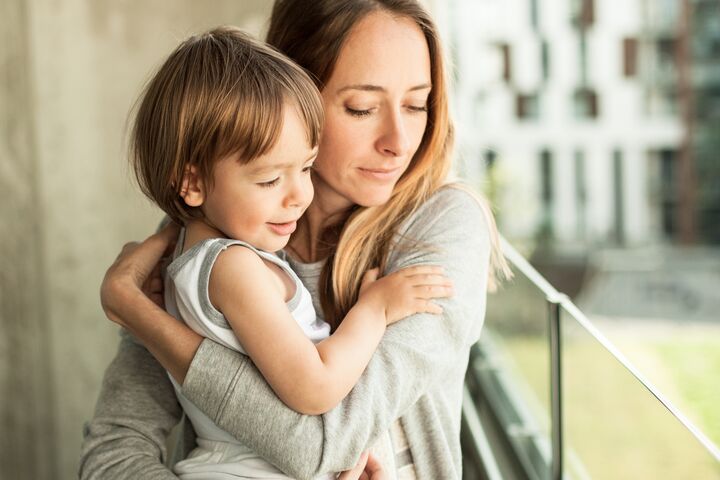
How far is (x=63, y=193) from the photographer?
8.80 ft

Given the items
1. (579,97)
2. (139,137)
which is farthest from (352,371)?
(579,97)

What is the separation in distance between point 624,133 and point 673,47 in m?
2.90

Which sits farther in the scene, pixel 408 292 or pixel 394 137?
pixel 394 137

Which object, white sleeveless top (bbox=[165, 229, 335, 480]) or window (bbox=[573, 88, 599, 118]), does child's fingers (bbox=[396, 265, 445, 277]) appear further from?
window (bbox=[573, 88, 599, 118])

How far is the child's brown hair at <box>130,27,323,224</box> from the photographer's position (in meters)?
1.19

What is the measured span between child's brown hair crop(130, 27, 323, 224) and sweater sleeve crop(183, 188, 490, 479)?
25cm

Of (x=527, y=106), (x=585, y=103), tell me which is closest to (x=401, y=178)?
(x=527, y=106)

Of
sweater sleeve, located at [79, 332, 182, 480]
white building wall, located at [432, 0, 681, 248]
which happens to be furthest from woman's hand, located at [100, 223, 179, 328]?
white building wall, located at [432, 0, 681, 248]

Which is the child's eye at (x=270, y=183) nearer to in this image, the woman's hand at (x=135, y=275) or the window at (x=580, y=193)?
the woman's hand at (x=135, y=275)

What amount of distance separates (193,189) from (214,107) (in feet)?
0.42

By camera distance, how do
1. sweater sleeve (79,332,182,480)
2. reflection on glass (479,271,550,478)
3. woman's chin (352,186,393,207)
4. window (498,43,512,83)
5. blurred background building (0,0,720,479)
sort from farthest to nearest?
window (498,43,512,83) → blurred background building (0,0,720,479) → reflection on glass (479,271,550,478) → woman's chin (352,186,393,207) → sweater sleeve (79,332,182,480)

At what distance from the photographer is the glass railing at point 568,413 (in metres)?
1.26

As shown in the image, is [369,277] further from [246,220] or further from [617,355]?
[617,355]

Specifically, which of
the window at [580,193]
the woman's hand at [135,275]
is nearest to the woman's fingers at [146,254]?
the woman's hand at [135,275]
